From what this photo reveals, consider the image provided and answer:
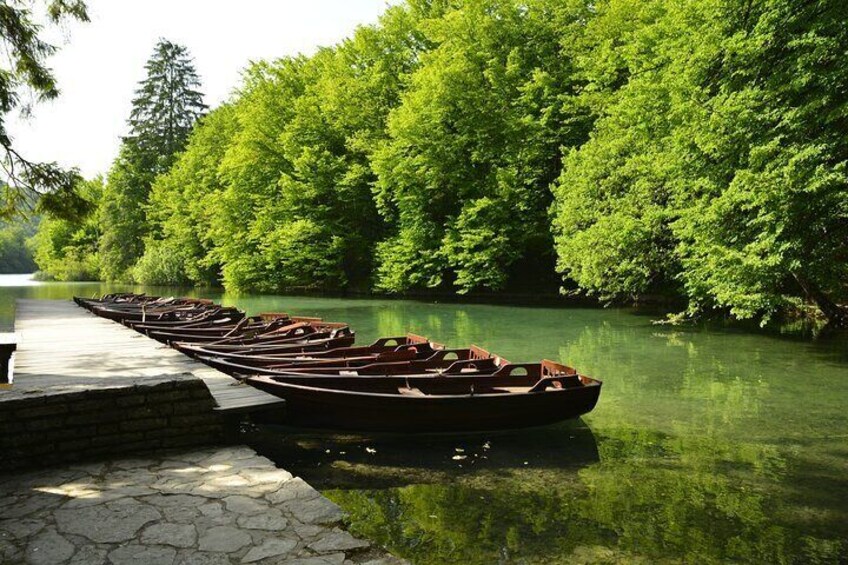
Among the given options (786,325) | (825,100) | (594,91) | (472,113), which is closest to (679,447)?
(825,100)

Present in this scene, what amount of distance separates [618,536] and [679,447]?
2.76m

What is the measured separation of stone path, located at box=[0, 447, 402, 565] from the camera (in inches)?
125

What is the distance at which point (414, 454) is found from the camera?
6598 millimetres

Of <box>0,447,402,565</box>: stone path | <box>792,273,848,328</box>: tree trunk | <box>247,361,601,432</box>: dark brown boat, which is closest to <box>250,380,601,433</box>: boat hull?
<box>247,361,601,432</box>: dark brown boat

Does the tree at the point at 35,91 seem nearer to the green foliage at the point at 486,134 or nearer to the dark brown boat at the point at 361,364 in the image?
the dark brown boat at the point at 361,364

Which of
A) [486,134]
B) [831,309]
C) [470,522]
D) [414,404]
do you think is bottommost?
[470,522]

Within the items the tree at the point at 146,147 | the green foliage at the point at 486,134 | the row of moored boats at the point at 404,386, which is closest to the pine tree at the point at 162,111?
the tree at the point at 146,147

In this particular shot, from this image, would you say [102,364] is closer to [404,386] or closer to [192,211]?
[404,386]

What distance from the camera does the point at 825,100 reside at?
487 inches

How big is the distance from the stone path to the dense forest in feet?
27.2

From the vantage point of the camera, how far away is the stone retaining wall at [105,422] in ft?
14.7

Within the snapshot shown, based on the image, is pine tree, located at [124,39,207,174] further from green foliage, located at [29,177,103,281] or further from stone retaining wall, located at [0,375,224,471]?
stone retaining wall, located at [0,375,224,471]

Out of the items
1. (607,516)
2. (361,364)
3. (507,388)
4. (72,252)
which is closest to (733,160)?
(507,388)

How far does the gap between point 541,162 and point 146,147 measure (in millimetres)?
45995
